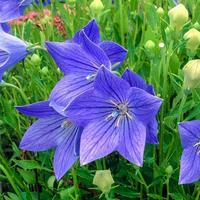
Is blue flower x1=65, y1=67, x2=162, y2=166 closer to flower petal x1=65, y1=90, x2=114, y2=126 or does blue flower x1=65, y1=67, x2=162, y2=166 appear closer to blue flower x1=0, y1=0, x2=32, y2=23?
flower petal x1=65, y1=90, x2=114, y2=126

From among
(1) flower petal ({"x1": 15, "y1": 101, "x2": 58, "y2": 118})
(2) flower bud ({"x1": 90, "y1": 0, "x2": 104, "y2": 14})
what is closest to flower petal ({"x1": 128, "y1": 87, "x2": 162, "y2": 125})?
(1) flower petal ({"x1": 15, "y1": 101, "x2": 58, "y2": 118})

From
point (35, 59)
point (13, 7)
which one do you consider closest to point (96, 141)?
point (35, 59)

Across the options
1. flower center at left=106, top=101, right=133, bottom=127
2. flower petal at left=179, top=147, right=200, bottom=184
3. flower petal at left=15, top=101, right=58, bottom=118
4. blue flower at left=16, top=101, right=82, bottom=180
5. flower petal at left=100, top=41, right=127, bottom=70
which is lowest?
flower petal at left=179, top=147, right=200, bottom=184

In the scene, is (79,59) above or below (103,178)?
above

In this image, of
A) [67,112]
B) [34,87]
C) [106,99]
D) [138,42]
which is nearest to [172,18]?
[106,99]

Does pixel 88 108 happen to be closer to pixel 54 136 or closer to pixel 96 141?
pixel 96 141
